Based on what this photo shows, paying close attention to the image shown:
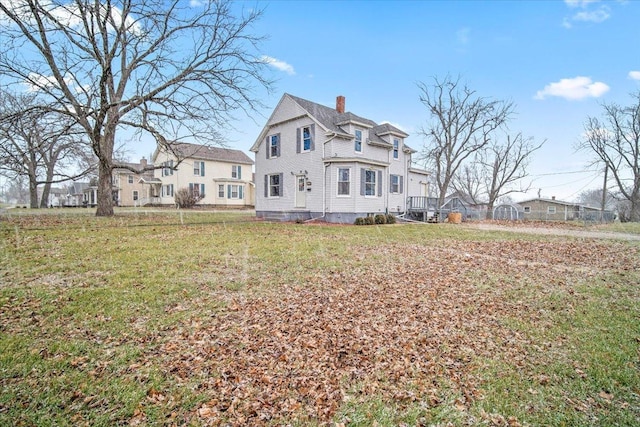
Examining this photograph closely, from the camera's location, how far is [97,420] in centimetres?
241

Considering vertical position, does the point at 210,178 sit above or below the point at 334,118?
below

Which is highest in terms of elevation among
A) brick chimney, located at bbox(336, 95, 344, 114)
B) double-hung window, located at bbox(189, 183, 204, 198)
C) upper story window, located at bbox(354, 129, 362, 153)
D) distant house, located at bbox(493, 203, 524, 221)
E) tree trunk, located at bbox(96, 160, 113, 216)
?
brick chimney, located at bbox(336, 95, 344, 114)

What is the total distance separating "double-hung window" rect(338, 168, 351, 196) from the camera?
57.5ft

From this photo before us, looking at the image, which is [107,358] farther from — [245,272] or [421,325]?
[421,325]

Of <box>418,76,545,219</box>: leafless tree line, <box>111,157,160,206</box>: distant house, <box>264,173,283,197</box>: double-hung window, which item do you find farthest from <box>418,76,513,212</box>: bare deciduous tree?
<box>111,157,160,206</box>: distant house

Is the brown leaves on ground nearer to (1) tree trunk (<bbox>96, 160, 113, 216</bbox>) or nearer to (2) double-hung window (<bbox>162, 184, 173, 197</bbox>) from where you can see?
(1) tree trunk (<bbox>96, 160, 113, 216</bbox>)

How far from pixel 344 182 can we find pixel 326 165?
1391 mm

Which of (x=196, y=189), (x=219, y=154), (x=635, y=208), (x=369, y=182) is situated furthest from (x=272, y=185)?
(x=635, y=208)

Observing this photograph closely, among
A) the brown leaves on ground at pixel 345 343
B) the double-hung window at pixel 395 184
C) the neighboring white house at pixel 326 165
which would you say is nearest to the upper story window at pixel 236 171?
the neighboring white house at pixel 326 165

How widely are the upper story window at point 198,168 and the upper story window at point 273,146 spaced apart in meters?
16.6

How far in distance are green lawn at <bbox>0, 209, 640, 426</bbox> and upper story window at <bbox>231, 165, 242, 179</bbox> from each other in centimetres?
2983

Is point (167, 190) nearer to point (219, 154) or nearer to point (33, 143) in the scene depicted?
point (219, 154)

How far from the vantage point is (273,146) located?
20250 millimetres

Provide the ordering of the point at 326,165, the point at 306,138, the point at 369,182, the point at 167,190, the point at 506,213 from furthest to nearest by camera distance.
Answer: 1. the point at 506,213
2. the point at 167,190
3. the point at 369,182
4. the point at 306,138
5. the point at 326,165
